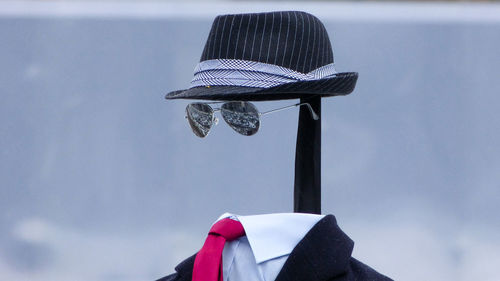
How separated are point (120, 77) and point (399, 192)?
118 centimetres

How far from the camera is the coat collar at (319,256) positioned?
141cm

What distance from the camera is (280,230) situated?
1469mm

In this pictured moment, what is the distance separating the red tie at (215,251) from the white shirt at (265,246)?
0.02 metres

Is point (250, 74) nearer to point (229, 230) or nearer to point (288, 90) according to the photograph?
point (288, 90)

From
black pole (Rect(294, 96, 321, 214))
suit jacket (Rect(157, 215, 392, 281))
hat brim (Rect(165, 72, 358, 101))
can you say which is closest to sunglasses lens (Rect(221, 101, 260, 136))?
hat brim (Rect(165, 72, 358, 101))

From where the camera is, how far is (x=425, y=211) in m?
2.73

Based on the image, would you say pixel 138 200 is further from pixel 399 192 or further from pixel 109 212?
pixel 399 192

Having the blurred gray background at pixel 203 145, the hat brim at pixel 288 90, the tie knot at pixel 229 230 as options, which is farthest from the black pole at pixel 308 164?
the blurred gray background at pixel 203 145

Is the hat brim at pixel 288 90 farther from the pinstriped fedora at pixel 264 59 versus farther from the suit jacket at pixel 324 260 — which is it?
the suit jacket at pixel 324 260

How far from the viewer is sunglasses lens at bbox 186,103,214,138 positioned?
159cm

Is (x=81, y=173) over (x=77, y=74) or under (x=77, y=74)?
under

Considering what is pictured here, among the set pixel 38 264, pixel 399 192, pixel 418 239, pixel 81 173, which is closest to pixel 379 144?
pixel 399 192

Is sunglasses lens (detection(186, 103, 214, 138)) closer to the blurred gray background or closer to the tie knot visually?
the tie knot

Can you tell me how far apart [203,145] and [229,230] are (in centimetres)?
130
